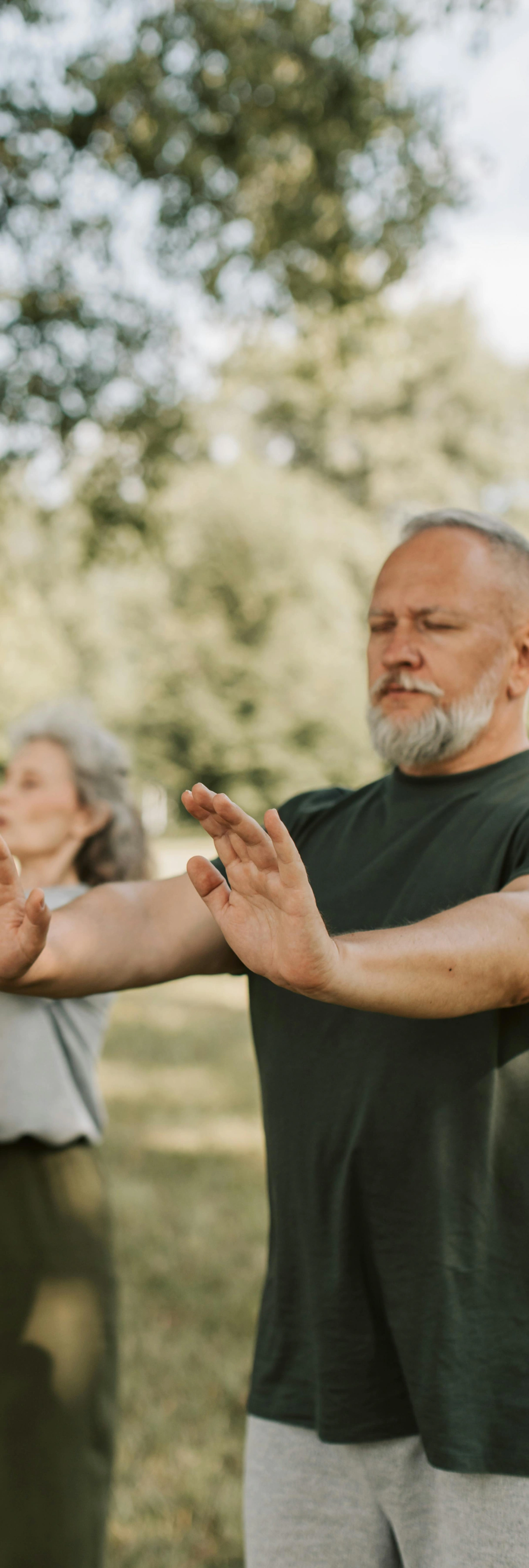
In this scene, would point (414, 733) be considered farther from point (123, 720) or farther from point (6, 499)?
point (123, 720)

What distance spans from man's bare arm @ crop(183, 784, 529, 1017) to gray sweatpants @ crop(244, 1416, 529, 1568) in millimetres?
776

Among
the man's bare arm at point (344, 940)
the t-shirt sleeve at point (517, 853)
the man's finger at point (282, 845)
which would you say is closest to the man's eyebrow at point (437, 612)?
the t-shirt sleeve at point (517, 853)

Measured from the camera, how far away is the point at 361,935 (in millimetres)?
1648

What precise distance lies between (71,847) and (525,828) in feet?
4.73

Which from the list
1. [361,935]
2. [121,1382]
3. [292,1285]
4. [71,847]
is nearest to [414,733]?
[361,935]

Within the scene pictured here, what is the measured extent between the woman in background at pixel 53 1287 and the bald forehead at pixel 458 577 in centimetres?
113

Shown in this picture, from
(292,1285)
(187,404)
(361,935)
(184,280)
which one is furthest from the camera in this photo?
(187,404)

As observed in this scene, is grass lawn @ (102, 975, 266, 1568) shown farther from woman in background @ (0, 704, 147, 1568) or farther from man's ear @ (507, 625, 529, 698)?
man's ear @ (507, 625, 529, 698)

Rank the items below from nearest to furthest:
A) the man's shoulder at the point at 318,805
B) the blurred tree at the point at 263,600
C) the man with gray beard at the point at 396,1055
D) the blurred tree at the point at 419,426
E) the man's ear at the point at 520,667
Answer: the man with gray beard at the point at 396,1055
the man's ear at the point at 520,667
the man's shoulder at the point at 318,805
the blurred tree at the point at 263,600
the blurred tree at the point at 419,426

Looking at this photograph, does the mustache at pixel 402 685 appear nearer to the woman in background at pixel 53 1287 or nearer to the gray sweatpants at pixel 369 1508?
the woman in background at pixel 53 1287

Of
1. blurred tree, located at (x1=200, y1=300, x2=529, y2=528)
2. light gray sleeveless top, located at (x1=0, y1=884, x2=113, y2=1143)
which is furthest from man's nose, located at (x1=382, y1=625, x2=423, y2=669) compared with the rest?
blurred tree, located at (x1=200, y1=300, x2=529, y2=528)

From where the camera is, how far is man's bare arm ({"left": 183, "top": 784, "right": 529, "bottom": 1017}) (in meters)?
1.51

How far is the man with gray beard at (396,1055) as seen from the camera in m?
1.64

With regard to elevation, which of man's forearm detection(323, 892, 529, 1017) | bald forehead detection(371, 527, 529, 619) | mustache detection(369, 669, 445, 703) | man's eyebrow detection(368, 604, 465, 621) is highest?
bald forehead detection(371, 527, 529, 619)
